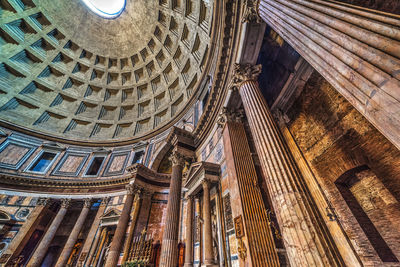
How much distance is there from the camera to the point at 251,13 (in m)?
4.42

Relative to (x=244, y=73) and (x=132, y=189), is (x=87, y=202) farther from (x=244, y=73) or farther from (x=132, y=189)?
(x=244, y=73)

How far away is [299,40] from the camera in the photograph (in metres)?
2.53

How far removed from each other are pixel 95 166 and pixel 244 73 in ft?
55.6

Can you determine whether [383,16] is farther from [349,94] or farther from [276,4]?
[276,4]

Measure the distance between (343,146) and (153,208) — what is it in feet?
36.6

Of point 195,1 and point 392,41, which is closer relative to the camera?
point 392,41

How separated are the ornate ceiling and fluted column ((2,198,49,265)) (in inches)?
263

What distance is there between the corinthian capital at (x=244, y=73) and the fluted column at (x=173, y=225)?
5447 mm

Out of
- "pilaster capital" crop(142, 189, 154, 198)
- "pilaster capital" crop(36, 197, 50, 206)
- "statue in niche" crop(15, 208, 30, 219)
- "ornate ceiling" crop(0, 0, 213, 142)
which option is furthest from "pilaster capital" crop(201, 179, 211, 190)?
"statue in niche" crop(15, 208, 30, 219)

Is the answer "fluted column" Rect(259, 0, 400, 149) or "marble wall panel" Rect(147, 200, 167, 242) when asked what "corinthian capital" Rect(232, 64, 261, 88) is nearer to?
"fluted column" Rect(259, 0, 400, 149)

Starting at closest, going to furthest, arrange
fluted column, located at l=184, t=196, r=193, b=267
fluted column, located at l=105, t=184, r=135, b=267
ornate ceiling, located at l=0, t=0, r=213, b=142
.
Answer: fluted column, located at l=184, t=196, r=193, b=267
fluted column, located at l=105, t=184, r=135, b=267
ornate ceiling, located at l=0, t=0, r=213, b=142

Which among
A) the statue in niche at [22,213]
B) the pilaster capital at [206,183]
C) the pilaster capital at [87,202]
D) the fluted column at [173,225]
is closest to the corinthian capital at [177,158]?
the fluted column at [173,225]

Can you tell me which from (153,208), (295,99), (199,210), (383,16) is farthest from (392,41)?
(153,208)

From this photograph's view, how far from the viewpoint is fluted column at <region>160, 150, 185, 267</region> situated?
5820 millimetres
